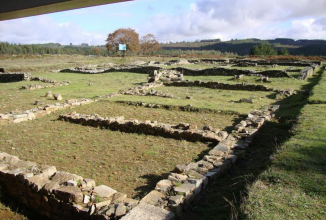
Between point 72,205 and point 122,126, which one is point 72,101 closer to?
point 122,126

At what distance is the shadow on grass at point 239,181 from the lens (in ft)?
11.9

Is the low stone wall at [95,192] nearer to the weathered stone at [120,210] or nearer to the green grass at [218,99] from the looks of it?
the weathered stone at [120,210]

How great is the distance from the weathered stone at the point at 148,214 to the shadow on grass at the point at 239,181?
0.42 meters

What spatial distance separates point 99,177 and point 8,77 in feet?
76.0

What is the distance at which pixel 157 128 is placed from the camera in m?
7.73

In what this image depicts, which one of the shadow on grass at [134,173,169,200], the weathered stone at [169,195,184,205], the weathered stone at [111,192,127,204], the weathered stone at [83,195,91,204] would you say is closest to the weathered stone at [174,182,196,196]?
the weathered stone at [169,195,184,205]

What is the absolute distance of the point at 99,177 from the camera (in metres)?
5.27

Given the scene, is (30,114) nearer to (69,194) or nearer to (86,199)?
(69,194)

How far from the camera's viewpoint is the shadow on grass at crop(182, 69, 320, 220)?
362 cm

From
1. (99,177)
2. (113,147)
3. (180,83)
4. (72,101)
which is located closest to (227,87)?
(180,83)

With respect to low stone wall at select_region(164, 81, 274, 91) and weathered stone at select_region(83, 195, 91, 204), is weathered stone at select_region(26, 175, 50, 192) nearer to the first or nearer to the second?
weathered stone at select_region(83, 195, 91, 204)

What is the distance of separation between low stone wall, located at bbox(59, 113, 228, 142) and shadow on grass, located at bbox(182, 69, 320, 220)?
1122mm

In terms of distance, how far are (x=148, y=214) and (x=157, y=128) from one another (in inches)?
178

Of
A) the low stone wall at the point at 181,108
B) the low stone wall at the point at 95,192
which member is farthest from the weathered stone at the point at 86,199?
the low stone wall at the point at 181,108
